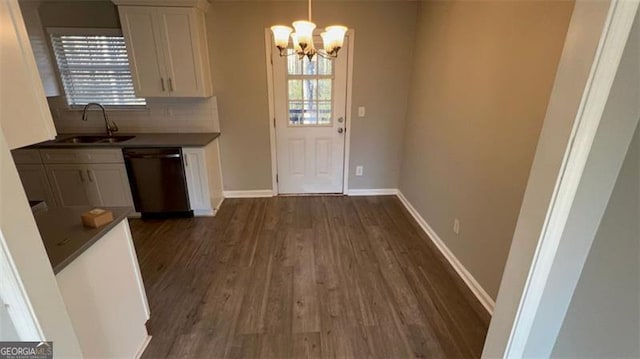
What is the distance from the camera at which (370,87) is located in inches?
141

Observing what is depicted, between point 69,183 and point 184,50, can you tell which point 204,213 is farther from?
point 184,50

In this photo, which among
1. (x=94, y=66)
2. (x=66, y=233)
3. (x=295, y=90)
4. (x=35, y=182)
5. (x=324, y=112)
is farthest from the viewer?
(x=324, y=112)

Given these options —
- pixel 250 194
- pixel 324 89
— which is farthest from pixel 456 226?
pixel 250 194

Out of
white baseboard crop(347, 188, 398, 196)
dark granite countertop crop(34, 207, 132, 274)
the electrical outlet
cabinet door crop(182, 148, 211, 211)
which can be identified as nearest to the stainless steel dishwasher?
cabinet door crop(182, 148, 211, 211)

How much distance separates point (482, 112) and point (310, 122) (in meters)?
2.09

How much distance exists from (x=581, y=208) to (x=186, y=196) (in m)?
3.25

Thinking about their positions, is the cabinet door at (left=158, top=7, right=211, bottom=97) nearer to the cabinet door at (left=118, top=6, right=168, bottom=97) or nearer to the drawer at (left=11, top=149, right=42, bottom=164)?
the cabinet door at (left=118, top=6, right=168, bottom=97)

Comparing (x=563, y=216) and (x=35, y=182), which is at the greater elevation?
(x=563, y=216)

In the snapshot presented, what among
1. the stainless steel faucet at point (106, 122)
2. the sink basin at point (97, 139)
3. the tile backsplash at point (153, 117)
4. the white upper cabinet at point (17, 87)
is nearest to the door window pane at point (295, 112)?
the tile backsplash at point (153, 117)

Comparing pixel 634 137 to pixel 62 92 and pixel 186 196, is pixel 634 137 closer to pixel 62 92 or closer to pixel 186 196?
pixel 186 196

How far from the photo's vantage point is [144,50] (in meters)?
2.97

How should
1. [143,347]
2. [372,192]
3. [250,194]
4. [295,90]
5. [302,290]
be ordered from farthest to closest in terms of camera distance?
1. [372,192]
2. [250,194]
3. [295,90]
4. [302,290]
5. [143,347]

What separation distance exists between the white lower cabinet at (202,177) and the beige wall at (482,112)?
2378 mm

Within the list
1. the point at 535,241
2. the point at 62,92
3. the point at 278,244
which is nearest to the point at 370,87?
the point at 278,244
